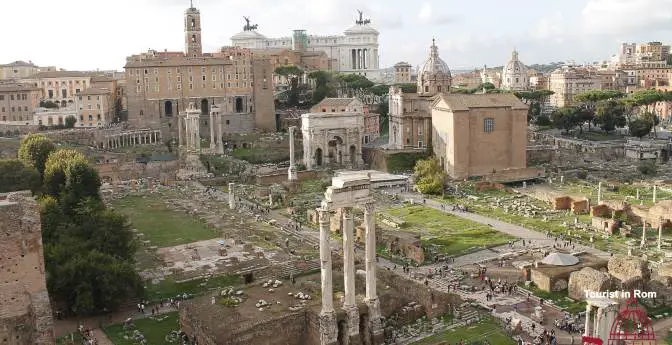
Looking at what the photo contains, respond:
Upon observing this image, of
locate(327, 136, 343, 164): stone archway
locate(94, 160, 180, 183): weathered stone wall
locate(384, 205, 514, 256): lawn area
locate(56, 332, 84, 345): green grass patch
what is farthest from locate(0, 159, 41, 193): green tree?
locate(327, 136, 343, 164): stone archway

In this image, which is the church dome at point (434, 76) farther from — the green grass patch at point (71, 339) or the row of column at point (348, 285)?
the green grass patch at point (71, 339)

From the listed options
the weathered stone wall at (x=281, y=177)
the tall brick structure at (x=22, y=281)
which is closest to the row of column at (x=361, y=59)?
the weathered stone wall at (x=281, y=177)

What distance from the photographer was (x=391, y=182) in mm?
57312

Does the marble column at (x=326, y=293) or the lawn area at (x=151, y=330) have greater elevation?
the marble column at (x=326, y=293)

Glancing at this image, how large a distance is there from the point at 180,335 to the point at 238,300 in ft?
8.44

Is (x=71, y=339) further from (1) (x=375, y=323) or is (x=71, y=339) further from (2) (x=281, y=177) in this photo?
(2) (x=281, y=177)

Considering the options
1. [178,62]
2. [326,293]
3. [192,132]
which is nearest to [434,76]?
[192,132]

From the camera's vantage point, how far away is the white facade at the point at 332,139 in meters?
66.2

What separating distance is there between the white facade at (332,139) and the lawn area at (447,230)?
19.9 m

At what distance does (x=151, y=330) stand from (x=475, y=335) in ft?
42.1

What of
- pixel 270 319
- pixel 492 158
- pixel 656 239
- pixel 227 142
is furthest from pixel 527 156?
pixel 270 319

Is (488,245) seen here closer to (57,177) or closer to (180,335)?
(180,335)

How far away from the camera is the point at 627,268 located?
99.5 feet

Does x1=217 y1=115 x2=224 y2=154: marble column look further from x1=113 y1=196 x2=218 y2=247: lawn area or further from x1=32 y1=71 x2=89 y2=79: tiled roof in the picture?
x1=32 y1=71 x2=89 y2=79: tiled roof
